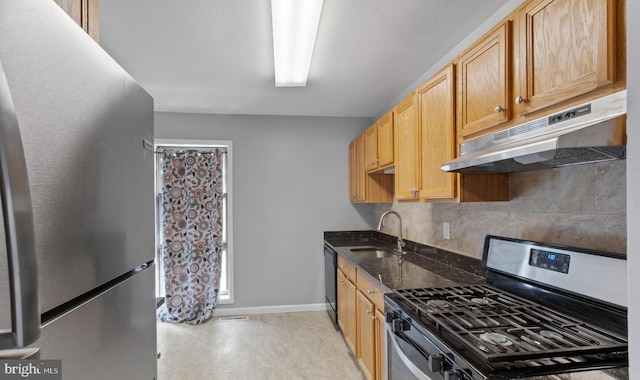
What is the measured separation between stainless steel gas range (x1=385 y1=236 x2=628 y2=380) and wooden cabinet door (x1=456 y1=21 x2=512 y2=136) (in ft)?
1.99

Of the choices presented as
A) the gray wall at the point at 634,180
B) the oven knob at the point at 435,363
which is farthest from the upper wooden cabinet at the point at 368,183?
the gray wall at the point at 634,180

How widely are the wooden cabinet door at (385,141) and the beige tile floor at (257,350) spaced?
1780 mm

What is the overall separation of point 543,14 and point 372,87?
1994 mm

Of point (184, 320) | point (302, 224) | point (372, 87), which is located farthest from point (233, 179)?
point (372, 87)

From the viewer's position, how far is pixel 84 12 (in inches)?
35.5

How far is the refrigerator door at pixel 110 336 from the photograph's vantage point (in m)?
0.58

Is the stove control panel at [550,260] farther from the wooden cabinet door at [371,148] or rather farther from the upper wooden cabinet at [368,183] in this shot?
the upper wooden cabinet at [368,183]

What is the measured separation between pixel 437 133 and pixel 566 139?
3.12 ft

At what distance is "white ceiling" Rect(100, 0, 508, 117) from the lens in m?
1.83

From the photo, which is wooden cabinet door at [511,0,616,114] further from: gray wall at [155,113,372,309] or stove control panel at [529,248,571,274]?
gray wall at [155,113,372,309]

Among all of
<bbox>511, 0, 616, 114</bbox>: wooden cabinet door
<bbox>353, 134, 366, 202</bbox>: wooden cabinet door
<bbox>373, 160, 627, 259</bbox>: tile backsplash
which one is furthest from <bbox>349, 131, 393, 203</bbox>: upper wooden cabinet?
<bbox>511, 0, 616, 114</bbox>: wooden cabinet door

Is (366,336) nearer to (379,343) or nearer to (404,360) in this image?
(379,343)

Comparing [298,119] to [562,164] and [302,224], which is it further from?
[562,164]

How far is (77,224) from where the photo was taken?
0.62 metres
